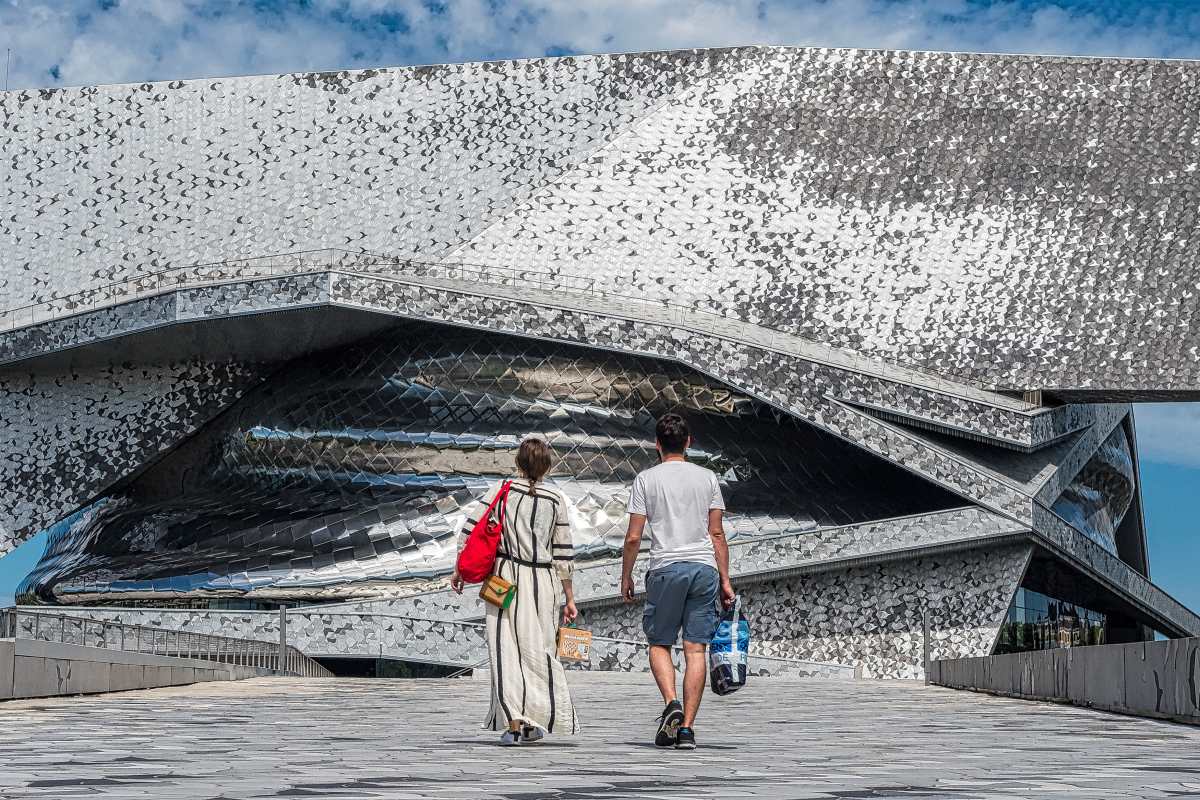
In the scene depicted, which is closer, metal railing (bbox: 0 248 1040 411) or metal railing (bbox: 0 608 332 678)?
metal railing (bbox: 0 608 332 678)

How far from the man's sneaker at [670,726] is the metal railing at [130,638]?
6.43 metres

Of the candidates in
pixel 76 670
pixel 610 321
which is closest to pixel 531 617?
Answer: pixel 76 670

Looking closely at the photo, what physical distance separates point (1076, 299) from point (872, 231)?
4.09 meters

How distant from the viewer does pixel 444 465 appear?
28.4 metres

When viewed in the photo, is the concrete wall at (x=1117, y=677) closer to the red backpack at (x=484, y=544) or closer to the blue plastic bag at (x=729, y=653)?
the blue plastic bag at (x=729, y=653)

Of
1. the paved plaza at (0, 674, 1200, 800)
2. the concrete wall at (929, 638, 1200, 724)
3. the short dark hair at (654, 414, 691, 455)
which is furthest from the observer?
the concrete wall at (929, 638, 1200, 724)

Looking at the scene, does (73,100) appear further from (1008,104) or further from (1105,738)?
(1105,738)

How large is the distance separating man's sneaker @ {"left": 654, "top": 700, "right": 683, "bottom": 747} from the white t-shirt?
0.73 metres

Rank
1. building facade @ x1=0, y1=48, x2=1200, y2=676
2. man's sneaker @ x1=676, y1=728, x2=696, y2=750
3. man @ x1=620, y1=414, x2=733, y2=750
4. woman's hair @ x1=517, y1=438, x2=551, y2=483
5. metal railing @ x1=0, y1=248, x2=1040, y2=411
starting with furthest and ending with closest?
metal railing @ x1=0, y1=248, x2=1040, y2=411 → building facade @ x1=0, y1=48, x2=1200, y2=676 → woman's hair @ x1=517, y1=438, x2=551, y2=483 → man @ x1=620, y1=414, x2=733, y2=750 → man's sneaker @ x1=676, y1=728, x2=696, y2=750

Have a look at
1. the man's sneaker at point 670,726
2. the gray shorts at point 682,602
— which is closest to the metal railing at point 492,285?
the gray shorts at point 682,602

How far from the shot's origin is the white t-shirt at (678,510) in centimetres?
691

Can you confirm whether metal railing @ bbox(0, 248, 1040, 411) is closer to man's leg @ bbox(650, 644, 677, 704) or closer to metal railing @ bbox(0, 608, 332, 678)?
metal railing @ bbox(0, 608, 332, 678)

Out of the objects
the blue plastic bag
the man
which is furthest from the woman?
the blue plastic bag

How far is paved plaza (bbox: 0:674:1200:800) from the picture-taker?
4312 millimetres
